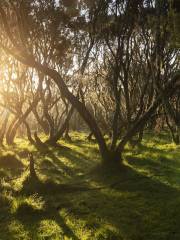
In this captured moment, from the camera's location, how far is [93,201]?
38.2 ft

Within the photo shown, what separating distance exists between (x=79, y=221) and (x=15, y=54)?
9.26 metres

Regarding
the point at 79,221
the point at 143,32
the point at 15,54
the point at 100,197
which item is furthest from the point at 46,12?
the point at 79,221

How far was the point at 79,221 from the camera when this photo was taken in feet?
→ 31.8

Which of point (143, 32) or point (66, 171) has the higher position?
point (143, 32)

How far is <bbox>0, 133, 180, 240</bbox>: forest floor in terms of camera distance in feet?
29.3

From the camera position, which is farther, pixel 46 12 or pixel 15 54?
pixel 46 12

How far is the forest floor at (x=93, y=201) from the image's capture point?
893cm

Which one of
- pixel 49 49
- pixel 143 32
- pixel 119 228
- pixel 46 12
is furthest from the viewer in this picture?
pixel 49 49

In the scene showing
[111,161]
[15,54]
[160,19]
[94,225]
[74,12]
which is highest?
[74,12]

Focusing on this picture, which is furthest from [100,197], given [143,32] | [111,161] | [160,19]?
[143,32]

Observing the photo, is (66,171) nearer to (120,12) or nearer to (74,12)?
(120,12)

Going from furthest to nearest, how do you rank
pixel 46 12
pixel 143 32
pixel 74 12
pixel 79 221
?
1. pixel 46 12
2. pixel 74 12
3. pixel 143 32
4. pixel 79 221

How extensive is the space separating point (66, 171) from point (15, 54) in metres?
6.12

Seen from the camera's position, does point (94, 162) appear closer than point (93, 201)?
No
